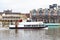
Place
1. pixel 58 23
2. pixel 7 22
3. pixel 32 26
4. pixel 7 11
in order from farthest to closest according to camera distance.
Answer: pixel 7 11 → pixel 58 23 → pixel 7 22 → pixel 32 26

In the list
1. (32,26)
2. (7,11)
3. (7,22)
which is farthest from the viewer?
(7,11)

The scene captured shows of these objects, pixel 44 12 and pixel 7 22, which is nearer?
pixel 7 22

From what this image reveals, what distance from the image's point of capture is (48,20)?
132ft

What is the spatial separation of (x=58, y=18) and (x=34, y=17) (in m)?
4.72

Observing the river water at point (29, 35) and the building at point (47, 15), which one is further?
the building at point (47, 15)

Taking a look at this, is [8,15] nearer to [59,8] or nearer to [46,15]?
[46,15]

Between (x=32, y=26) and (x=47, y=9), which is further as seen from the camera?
(x=47, y=9)

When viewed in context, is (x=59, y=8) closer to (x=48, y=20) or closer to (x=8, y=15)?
(x=48, y=20)

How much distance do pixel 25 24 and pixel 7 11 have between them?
16.3 meters

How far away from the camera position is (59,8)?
145 feet

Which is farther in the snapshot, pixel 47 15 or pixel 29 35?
pixel 47 15

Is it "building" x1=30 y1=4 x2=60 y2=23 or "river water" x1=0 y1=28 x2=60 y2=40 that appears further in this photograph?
"building" x1=30 y1=4 x2=60 y2=23

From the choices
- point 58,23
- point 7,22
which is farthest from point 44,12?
point 7,22

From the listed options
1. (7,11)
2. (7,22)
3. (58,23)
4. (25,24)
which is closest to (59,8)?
(58,23)
